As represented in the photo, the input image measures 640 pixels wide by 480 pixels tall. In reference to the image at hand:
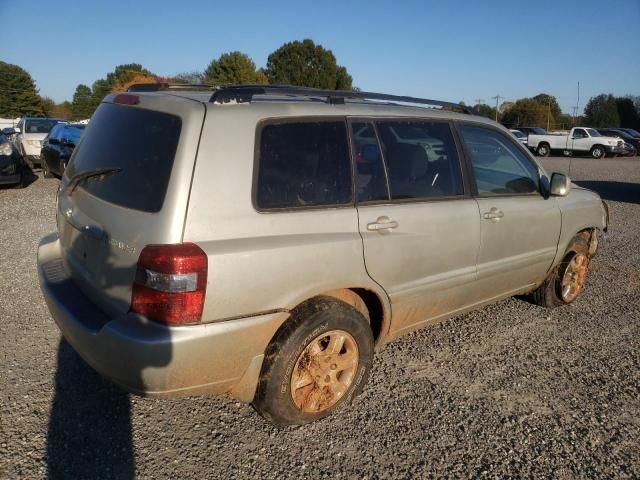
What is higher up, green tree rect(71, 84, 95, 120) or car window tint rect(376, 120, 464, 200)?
green tree rect(71, 84, 95, 120)

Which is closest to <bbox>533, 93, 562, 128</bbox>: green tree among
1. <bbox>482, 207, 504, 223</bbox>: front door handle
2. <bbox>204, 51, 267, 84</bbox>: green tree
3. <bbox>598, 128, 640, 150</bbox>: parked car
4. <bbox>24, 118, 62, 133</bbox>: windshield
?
<bbox>598, 128, 640, 150</bbox>: parked car

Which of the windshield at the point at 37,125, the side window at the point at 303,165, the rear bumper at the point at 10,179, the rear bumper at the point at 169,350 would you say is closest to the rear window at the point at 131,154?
the side window at the point at 303,165

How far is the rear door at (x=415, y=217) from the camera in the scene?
2953mm

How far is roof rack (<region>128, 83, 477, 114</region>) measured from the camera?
2.58 meters

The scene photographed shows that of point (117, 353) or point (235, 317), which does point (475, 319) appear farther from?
point (117, 353)

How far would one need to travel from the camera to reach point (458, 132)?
3.58m

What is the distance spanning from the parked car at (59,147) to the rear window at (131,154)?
9136mm

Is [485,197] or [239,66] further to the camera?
[239,66]

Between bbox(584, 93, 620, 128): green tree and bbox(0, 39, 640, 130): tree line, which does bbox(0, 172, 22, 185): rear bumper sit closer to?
bbox(0, 39, 640, 130): tree line

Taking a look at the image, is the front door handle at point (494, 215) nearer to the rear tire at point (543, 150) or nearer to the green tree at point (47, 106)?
the rear tire at point (543, 150)

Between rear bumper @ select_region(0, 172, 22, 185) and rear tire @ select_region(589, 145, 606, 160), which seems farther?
rear tire @ select_region(589, 145, 606, 160)

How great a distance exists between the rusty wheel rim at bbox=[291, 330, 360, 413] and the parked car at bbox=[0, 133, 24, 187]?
1027 centimetres

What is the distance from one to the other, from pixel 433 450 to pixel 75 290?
2117mm

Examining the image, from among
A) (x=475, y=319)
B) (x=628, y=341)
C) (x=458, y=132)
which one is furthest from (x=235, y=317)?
(x=628, y=341)
